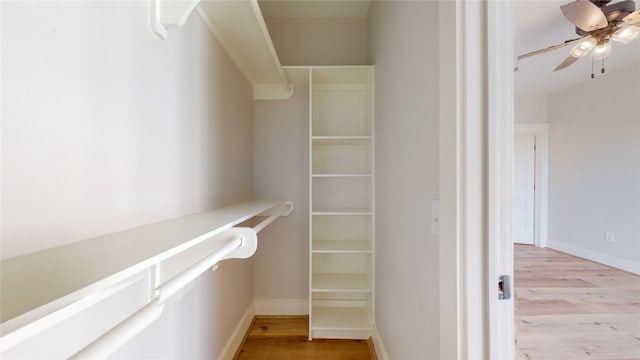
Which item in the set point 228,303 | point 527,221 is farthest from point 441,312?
point 527,221

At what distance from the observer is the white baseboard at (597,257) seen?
11.0 ft

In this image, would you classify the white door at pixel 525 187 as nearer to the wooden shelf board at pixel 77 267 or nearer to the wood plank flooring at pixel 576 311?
the wood plank flooring at pixel 576 311

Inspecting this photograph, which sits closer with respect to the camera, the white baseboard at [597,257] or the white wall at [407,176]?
the white wall at [407,176]

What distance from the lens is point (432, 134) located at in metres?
0.93

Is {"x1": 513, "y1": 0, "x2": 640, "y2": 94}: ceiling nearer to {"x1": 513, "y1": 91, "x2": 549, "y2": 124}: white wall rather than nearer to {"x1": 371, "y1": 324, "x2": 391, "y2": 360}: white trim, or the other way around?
{"x1": 513, "y1": 91, "x2": 549, "y2": 124}: white wall

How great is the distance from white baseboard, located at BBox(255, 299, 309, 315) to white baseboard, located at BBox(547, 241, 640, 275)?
13.7 ft

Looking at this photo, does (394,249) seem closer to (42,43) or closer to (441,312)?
(441,312)

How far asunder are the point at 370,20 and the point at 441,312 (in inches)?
88.3

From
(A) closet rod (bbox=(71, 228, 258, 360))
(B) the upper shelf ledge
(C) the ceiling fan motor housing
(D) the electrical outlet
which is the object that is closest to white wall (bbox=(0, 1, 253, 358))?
(B) the upper shelf ledge

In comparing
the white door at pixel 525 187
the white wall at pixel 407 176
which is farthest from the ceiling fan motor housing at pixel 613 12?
the white door at pixel 525 187

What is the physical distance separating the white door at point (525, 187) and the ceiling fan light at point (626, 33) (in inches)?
112

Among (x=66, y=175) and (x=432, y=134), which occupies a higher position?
(x=432, y=134)

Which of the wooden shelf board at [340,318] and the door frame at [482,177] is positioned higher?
the door frame at [482,177]

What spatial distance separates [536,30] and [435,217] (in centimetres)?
291
